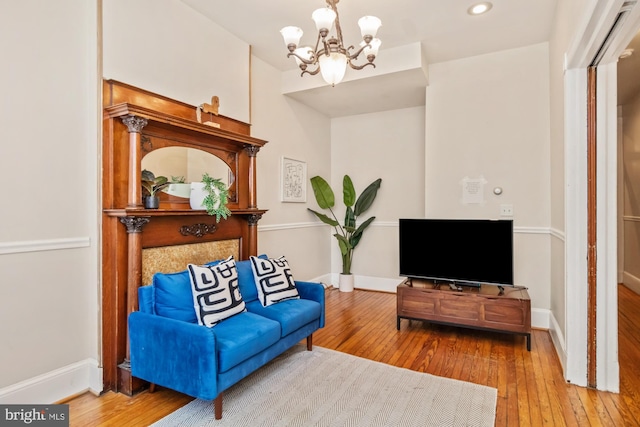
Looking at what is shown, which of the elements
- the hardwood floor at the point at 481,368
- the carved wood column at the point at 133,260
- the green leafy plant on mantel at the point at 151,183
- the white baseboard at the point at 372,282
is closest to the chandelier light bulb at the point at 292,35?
the green leafy plant on mantel at the point at 151,183

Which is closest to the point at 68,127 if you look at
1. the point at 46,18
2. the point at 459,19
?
the point at 46,18

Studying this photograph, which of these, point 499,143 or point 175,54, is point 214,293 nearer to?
point 175,54

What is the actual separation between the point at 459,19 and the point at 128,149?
3074 millimetres

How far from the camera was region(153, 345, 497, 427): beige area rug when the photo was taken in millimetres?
2037

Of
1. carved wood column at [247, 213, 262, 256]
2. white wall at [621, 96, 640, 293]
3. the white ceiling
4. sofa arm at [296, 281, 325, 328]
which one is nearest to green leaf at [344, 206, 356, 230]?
the white ceiling

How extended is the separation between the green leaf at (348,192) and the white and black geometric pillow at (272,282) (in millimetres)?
2210

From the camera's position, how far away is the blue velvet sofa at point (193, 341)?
1988 millimetres

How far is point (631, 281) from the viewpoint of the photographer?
484cm

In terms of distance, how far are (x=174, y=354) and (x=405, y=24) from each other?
133 inches

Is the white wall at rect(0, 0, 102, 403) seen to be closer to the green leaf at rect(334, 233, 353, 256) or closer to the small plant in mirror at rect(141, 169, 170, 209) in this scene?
the small plant in mirror at rect(141, 169, 170, 209)

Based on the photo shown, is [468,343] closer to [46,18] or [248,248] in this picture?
[248,248]

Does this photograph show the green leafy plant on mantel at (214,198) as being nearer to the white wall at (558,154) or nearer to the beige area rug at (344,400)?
the beige area rug at (344,400)

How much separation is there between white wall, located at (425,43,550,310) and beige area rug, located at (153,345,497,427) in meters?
1.96

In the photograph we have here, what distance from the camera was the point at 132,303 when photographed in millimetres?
2344
